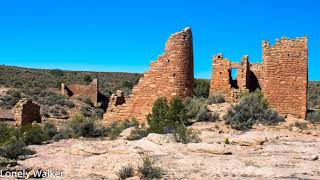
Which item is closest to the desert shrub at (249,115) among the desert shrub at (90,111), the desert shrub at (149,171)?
the desert shrub at (149,171)

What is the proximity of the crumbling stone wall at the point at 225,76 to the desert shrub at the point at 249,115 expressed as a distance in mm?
2829

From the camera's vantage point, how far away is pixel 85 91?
1625 inches

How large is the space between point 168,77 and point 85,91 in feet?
73.3

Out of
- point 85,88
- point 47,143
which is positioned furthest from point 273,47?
point 85,88

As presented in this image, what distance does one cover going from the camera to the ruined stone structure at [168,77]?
1984cm

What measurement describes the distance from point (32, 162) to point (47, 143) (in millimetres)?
5134

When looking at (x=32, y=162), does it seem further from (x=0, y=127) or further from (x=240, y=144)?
(x=0, y=127)

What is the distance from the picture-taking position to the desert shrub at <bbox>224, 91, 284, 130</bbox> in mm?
17594

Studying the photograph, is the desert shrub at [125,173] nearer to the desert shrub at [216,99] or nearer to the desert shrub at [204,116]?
the desert shrub at [204,116]

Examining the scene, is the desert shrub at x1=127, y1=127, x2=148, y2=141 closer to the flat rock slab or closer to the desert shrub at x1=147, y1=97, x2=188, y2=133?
the desert shrub at x1=147, y1=97, x2=188, y2=133

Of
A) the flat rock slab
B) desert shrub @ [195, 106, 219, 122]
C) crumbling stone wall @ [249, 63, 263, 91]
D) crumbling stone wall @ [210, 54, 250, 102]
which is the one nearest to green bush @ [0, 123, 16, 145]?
the flat rock slab

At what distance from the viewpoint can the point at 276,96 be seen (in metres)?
20.8

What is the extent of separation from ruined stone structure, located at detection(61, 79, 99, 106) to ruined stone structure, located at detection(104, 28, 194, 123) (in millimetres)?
19503

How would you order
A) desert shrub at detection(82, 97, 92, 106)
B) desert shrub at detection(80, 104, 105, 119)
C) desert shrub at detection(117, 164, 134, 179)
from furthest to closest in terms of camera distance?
desert shrub at detection(82, 97, 92, 106) → desert shrub at detection(80, 104, 105, 119) → desert shrub at detection(117, 164, 134, 179)
